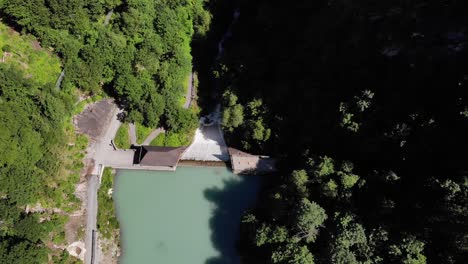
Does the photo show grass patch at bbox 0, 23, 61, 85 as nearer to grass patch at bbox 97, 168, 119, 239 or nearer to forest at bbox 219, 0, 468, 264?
grass patch at bbox 97, 168, 119, 239

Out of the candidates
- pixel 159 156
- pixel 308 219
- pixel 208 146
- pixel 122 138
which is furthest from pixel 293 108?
pixel 122 138

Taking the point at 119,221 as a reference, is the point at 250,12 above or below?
above

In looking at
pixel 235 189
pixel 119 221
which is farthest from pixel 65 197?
pixel 235 189

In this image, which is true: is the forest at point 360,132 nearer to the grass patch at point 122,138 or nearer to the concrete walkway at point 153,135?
the concrete walkway at point 153,135

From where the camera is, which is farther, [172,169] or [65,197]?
[172,169]

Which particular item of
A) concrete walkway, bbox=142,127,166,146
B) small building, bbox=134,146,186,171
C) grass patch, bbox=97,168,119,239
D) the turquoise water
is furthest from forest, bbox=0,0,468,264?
grass patch, bbox=97,168,119,239

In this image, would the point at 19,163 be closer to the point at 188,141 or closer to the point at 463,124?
the point at 188,141

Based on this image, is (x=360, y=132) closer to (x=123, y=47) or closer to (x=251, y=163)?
(x=251, y=163)
